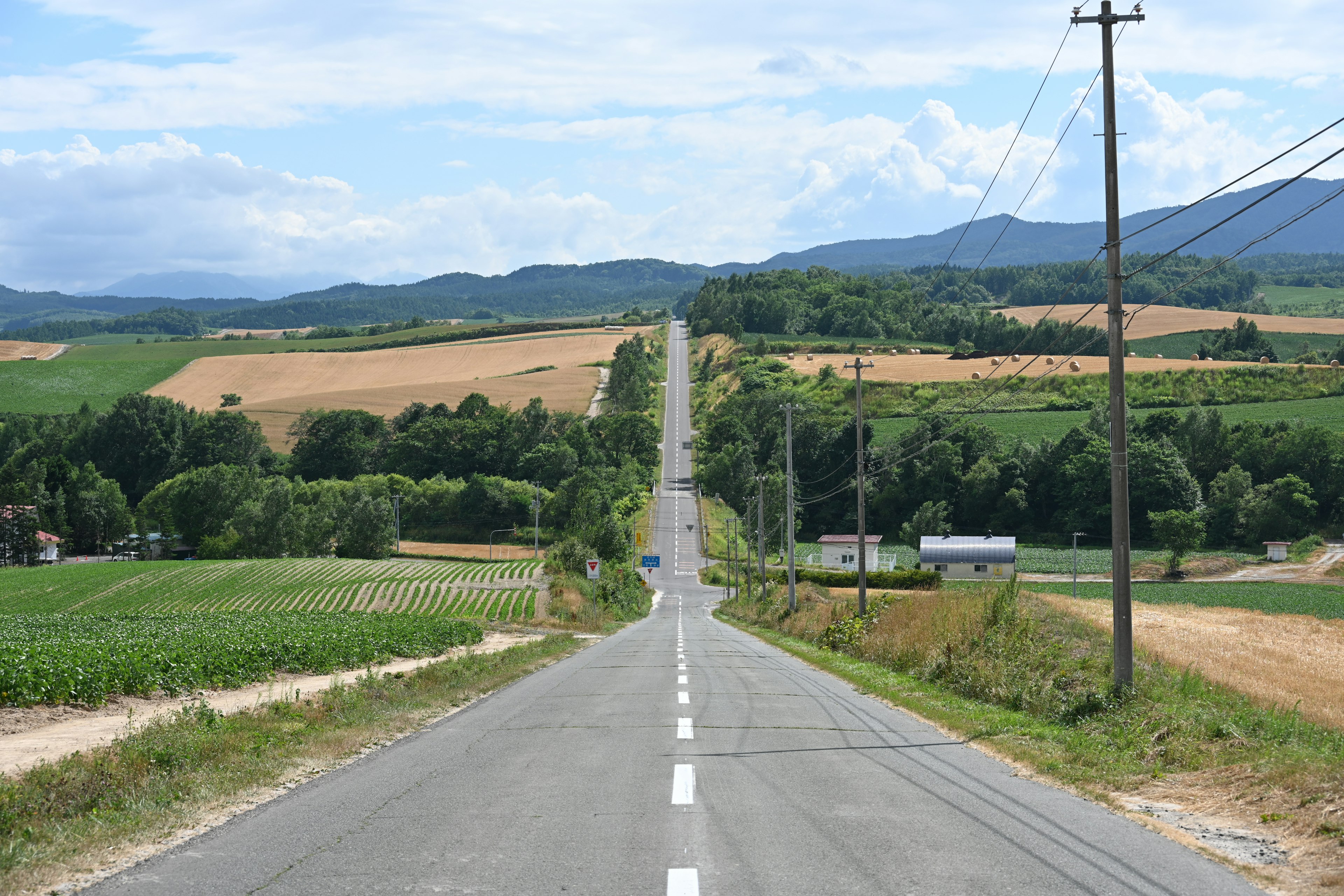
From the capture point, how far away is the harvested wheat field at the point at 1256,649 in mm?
16750

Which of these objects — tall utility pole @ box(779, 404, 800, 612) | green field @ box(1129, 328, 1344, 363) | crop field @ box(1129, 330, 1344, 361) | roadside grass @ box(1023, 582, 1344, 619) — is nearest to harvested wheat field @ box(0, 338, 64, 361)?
tall utility pole @ box(779, 404, 800, 612)

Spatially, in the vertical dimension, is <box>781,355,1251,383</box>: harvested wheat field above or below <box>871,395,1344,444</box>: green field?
above

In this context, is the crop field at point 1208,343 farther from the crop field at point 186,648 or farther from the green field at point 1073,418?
the crop field at point 186,648

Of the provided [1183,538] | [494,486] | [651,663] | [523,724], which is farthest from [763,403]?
[523,724]

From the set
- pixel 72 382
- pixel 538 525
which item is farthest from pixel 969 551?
pixel 72 382

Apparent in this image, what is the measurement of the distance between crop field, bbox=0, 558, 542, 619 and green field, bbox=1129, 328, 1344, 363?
353ft

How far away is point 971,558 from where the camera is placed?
3543 inches

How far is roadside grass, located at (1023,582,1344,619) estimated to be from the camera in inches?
2083

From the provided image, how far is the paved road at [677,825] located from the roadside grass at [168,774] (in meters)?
0.58

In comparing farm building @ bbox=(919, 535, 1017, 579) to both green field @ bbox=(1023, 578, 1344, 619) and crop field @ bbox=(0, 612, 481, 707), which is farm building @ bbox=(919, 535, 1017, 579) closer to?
green field @ bbox=(1023, 578, 1344, 619)

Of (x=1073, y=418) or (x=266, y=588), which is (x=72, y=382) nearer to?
(x=266, y=588)

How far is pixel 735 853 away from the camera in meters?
7.12

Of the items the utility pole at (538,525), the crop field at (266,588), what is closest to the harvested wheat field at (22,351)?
the utility pole at (538,525)

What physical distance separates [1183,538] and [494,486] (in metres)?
80.0
